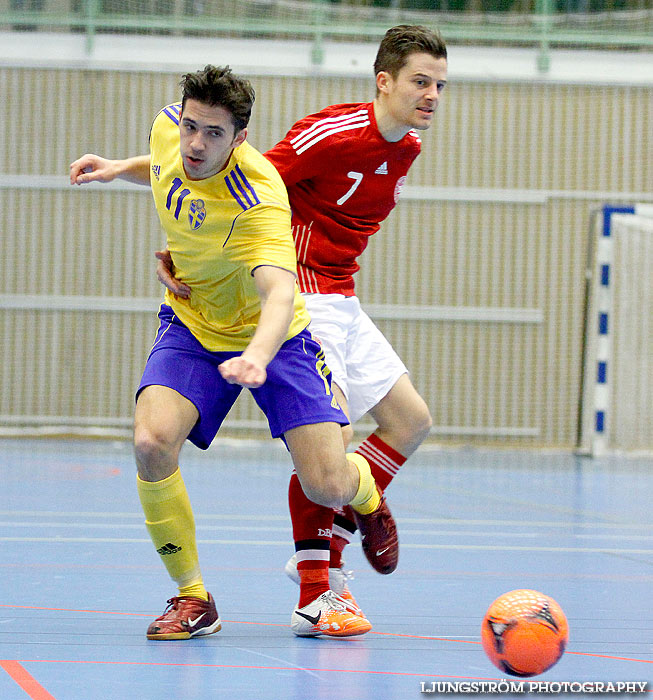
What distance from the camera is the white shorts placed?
375cm

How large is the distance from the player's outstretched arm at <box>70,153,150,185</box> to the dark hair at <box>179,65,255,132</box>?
24.5 inches

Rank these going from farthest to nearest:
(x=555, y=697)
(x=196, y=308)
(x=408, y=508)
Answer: (x=408, y=508)
(x=196, y=308)
(x=555, y=697)

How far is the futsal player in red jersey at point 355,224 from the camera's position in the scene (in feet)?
12.0

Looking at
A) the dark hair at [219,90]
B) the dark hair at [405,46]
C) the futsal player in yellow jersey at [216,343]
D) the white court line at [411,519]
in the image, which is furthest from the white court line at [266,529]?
the dark hair at [219,90]

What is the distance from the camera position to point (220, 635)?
317cm

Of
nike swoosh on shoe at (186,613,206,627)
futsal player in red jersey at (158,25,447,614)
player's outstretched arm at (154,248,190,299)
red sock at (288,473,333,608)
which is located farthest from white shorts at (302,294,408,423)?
nike swoosh on shoe at (186,613,206,627)

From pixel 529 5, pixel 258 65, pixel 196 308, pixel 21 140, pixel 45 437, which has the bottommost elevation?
pixel 45 437

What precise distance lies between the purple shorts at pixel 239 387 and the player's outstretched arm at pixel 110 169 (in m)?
0.62

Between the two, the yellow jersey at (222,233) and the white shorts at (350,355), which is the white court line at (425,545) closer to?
the white shorts at (350,355)

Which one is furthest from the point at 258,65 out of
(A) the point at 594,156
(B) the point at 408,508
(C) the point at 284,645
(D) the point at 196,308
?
(C) the point at 284,645

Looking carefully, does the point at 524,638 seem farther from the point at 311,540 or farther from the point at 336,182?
the point at 336,182

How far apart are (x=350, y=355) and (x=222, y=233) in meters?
0.91

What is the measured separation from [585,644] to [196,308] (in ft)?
5.13

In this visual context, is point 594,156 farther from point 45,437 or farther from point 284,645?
point 284,645
